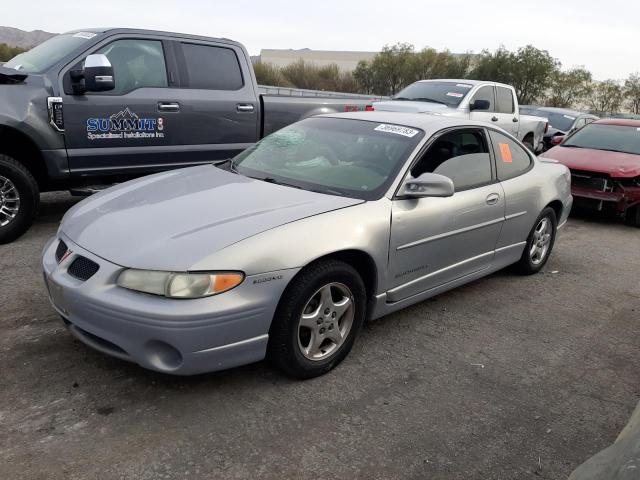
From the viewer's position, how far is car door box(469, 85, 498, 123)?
10.5 metres

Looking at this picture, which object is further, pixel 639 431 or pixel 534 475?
pixel 534 475

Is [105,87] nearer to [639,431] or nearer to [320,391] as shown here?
[320,391]

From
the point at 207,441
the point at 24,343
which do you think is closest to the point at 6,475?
the point at 207,441

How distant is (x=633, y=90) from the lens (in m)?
48.1

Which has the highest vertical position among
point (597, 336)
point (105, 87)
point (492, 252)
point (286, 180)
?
point (105, 87)

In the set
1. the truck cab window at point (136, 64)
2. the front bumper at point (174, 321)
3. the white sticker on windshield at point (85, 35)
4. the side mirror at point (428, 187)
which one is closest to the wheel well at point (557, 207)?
the side mirror at point (428, 187)

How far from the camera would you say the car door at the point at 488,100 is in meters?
10.5

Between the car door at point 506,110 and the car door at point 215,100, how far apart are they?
6294 millimetres

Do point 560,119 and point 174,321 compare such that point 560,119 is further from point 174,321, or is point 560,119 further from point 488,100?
point 174,321

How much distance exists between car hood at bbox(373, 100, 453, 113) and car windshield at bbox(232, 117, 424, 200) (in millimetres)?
5482

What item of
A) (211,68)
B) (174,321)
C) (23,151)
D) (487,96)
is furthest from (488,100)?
(174,321)

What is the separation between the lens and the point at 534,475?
2.65 m

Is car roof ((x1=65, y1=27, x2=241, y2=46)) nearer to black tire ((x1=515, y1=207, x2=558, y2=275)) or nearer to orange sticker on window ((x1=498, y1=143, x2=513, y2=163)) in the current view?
orange sticker on window ((x1=498, y1=143, x2=513, y2=163))

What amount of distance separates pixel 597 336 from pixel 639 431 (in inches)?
94.1
